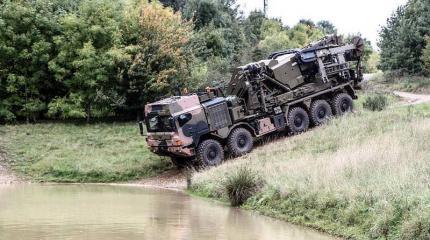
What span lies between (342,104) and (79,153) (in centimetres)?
1167

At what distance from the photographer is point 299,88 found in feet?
81.0

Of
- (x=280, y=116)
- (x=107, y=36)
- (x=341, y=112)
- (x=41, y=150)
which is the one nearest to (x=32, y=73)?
(x=107, y=36)

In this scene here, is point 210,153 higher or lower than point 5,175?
lower

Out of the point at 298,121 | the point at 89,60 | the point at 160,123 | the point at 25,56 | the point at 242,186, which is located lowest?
the point at 242,186

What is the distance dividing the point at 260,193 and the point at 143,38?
1843 cm

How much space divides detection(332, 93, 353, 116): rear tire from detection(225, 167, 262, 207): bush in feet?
37.2

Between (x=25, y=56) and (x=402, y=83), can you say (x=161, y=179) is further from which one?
(x=402, y=83)

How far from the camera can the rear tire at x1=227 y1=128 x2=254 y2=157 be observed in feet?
74.3

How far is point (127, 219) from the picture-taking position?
41.8 feet

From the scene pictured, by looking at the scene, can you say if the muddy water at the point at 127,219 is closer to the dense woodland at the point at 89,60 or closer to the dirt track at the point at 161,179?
the dirt track at the point at 161,179

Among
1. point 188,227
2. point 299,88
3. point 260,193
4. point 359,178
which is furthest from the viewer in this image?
point 299,88

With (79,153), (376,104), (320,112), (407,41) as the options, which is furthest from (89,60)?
(407,41)

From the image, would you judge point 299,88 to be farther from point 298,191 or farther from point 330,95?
point 298,191

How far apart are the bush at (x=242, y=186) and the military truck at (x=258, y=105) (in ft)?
21.5
